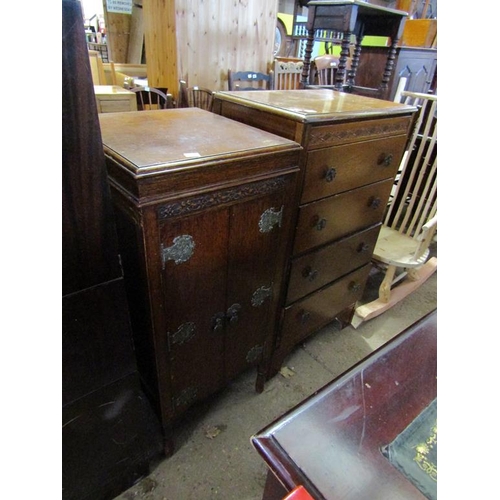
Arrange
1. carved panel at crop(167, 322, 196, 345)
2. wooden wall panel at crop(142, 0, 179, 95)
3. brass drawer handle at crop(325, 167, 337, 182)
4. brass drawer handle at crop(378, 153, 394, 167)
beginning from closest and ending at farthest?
carved panel at crop(167, 322, 196, 345) < brass drawer handle at crop(325, 167, 337, 182) < brass drawer handle at crop(378, 153, 394, 167) < wooden wall panel at crop(142, 0, 179, 95)

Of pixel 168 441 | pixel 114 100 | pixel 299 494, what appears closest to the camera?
pixel 299 494

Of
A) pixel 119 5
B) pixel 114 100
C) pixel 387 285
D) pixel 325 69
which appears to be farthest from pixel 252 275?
pixel 119 5

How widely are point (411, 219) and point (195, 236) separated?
1.64 m

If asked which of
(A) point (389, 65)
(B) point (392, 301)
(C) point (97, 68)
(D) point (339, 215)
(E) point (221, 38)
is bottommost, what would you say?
(B) point (392, 301)

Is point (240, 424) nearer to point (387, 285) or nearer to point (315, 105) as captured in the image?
point (387, 285)

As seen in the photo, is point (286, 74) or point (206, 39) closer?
point (206, 39)

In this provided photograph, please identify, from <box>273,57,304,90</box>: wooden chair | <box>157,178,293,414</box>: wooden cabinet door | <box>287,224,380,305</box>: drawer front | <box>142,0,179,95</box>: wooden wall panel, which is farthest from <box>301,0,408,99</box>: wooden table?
<box>142,0,179,95</box>: wooden wall panel

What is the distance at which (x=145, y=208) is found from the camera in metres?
0.73

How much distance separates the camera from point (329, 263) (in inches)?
55.2

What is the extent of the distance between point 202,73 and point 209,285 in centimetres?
304

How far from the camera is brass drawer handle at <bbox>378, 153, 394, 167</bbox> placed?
4.16ft

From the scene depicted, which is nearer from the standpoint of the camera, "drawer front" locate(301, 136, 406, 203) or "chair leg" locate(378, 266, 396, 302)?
"drawer front" locate(301, 136, 406, 203)

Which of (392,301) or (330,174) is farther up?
(330,174)

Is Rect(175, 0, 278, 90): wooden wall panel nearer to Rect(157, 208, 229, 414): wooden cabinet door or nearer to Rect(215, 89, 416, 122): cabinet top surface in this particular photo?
Rect(215, 89, 416, 122): cabinet top surface
